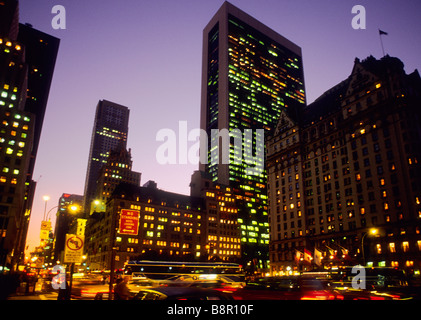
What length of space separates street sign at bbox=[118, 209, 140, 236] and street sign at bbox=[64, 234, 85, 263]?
5794mm

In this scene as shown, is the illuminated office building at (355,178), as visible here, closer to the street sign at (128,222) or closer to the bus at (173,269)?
the bus at (173,269)

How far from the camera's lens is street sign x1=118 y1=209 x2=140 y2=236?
20859 millimetres

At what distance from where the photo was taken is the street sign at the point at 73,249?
1430cm

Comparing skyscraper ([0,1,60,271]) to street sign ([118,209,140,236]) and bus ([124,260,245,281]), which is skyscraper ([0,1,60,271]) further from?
street sign ([118,209,140,236])

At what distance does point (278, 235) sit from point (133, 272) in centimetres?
6021

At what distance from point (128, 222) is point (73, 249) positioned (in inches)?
260

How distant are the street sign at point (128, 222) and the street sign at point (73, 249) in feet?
19.0

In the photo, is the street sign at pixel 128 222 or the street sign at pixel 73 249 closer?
the street sign at pixel 73 249

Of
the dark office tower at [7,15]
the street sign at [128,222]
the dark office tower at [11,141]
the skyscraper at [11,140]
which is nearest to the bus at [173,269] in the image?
the street sign at [128,222]

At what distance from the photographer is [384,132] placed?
257 feet

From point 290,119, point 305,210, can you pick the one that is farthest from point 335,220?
point 290,119

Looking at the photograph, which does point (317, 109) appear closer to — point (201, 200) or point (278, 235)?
point (278, 235)

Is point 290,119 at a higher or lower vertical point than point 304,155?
higher

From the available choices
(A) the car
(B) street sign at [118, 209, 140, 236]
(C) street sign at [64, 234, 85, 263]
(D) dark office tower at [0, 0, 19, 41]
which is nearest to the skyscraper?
(D) dark office tower at [0, 0, 19, 41]
